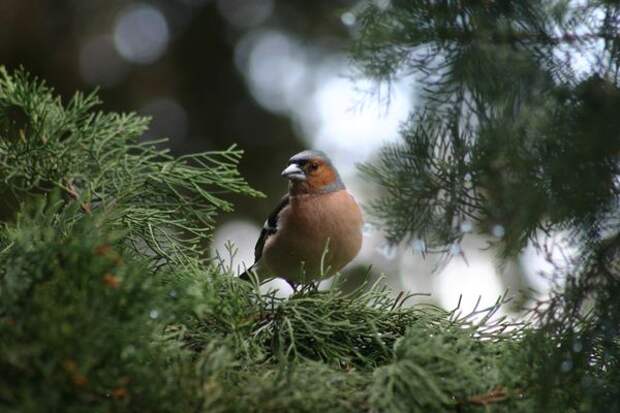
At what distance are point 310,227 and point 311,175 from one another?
0.46m

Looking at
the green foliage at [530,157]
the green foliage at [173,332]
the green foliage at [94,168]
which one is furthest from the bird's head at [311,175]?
the green foliage at [530,157]

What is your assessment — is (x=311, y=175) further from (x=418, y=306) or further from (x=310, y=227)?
(x=418, y=306)

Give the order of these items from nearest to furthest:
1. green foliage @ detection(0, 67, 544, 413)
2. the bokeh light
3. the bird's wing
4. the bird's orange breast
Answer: green foliage @ detection(0, 67, 544, 413) → the bird's orange breast → the bird's wing → the bokeh light

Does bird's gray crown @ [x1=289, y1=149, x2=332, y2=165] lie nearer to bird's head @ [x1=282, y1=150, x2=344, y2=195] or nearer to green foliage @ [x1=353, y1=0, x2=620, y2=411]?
bird's head @ [x1=282, y1=150, x2=344, y2=195]

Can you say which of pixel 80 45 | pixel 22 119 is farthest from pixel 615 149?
pixel 80 45

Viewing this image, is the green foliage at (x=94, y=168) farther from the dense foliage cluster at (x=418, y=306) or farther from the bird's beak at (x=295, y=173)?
the bird's beak at (x=295, y=173)

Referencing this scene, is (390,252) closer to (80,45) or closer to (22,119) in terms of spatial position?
(22,119)

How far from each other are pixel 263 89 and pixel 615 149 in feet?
17.0

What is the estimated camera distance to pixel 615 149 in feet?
5.12

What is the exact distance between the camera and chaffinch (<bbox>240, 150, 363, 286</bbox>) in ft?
12.5

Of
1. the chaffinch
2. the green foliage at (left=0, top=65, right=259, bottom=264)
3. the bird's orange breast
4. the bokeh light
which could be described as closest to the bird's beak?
the chaffinch

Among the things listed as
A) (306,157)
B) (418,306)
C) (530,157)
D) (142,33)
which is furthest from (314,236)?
(142,33)

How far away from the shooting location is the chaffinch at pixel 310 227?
382 cm

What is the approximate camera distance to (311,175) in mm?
4242
